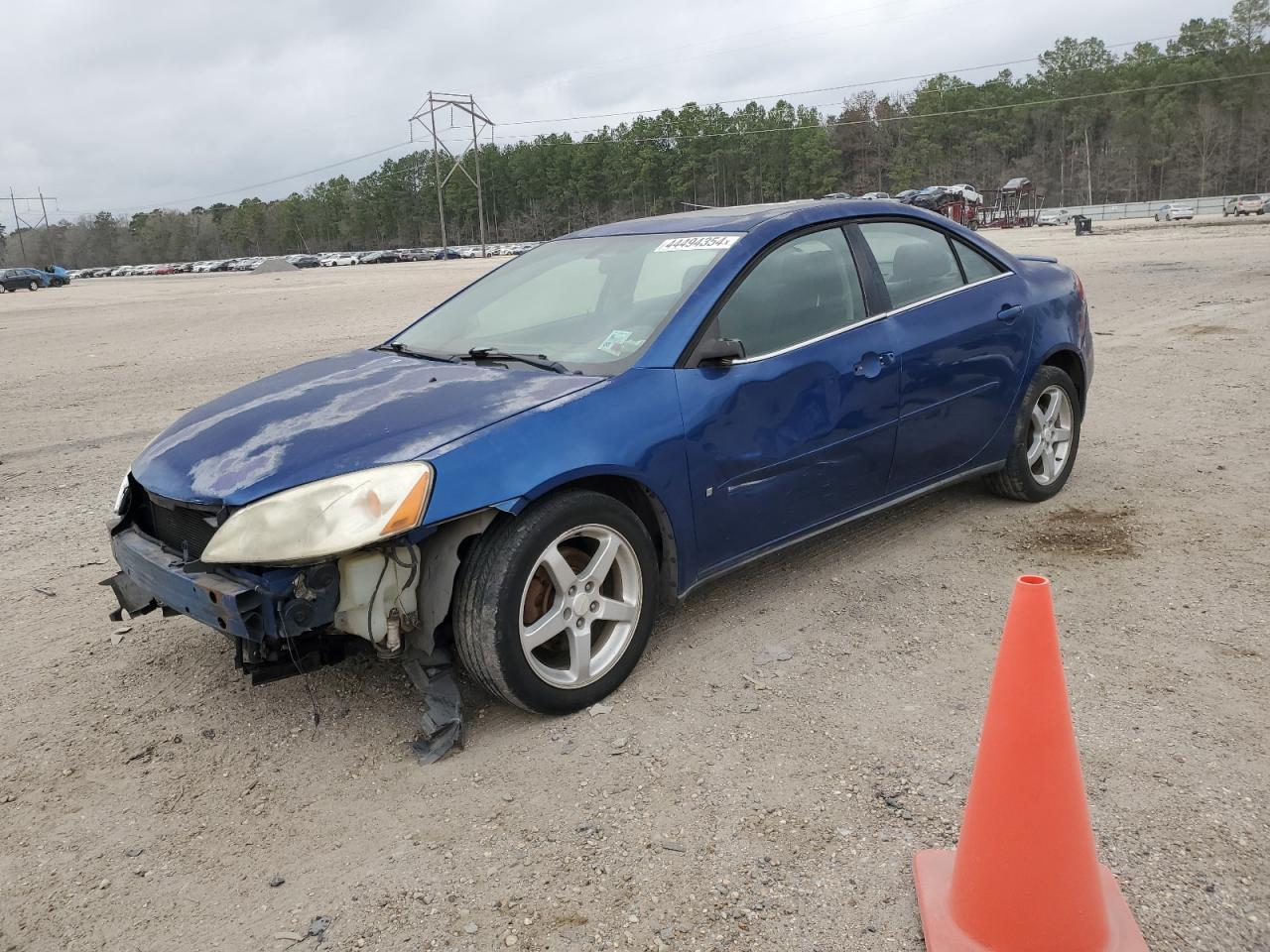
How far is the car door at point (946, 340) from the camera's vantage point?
4.28 meters

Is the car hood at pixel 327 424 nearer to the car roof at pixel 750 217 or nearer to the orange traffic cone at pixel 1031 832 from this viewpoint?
the car roof at pixel 750 217

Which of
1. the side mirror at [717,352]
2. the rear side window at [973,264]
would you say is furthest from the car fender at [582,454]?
the rear side window at [973,264]

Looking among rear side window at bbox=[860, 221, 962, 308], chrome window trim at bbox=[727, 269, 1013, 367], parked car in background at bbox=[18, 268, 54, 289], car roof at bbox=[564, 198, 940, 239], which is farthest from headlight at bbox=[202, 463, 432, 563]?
parked car in background at bbox=[18, 268, 54, 289]

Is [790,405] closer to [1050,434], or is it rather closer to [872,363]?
[872,363]

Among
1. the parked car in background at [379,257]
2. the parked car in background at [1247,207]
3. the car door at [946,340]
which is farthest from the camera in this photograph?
the parked car in background at [379,257]

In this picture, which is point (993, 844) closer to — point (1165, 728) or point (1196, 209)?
point (1165, 728)

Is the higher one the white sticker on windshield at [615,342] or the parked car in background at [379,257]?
the parked car in background at [379,257]

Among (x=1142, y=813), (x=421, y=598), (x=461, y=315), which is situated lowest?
(x=1142, y=813)

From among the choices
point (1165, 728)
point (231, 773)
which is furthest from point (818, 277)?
point (231, 773)

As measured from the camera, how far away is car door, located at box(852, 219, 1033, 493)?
168 inches

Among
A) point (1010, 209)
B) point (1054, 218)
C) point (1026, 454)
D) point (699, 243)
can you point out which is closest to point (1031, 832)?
point (699, 243)

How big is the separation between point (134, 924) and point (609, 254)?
3.03 m

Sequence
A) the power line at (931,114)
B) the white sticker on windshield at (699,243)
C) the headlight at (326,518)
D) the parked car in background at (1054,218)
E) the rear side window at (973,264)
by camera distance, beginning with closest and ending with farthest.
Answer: the headlight at (326,518)
the white sticker on windshield at (699,243)
the rear side window at (973,264)
the parked car in background at (1054,218)
the power line at (931,114)

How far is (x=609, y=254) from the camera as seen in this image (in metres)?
4.29
